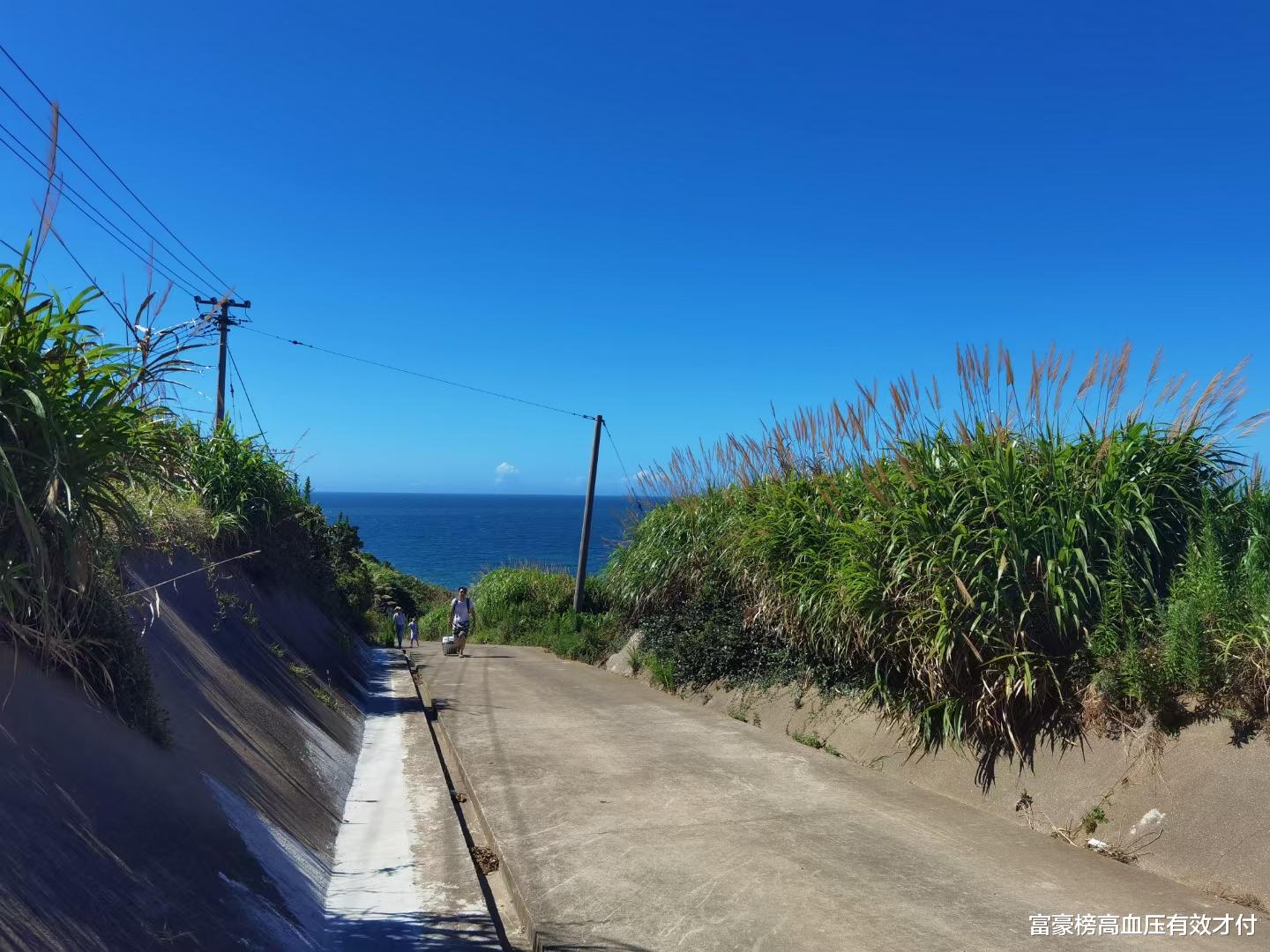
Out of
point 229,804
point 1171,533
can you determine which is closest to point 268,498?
point 229,804

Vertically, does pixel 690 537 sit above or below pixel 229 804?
above

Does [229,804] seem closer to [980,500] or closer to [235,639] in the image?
[235,639]

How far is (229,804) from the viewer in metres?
4.55

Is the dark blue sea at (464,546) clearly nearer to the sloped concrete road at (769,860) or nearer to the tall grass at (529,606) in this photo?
the tall grass at (529,606)

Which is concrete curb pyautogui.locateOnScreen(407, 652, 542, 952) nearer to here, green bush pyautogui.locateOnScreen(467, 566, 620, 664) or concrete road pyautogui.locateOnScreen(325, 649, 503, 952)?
concrete road pyautogui.locateOnScreen(325, 649, 503, 952)

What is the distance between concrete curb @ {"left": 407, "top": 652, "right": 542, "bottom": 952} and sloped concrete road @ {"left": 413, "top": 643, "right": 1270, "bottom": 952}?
0.17 feet

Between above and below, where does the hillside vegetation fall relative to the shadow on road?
above

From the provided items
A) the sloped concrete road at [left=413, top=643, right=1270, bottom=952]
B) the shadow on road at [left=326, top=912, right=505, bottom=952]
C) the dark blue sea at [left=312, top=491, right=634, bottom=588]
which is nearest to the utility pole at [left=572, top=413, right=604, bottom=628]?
the sloped concrete road at [left=413, top=643, right=1270, bottom=952]

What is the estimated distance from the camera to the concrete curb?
16.3 feet

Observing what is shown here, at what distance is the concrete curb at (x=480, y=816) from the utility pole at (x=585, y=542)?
10.5 m

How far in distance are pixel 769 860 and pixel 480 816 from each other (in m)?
2.24

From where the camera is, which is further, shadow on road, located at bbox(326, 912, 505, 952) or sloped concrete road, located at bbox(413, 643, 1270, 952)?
sloped concrete road, located at bbox(413, 643, 1270, 952)

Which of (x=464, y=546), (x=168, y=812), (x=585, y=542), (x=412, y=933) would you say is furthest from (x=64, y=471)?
(x=464, y=546)

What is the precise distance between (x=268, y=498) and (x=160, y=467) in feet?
22.8
